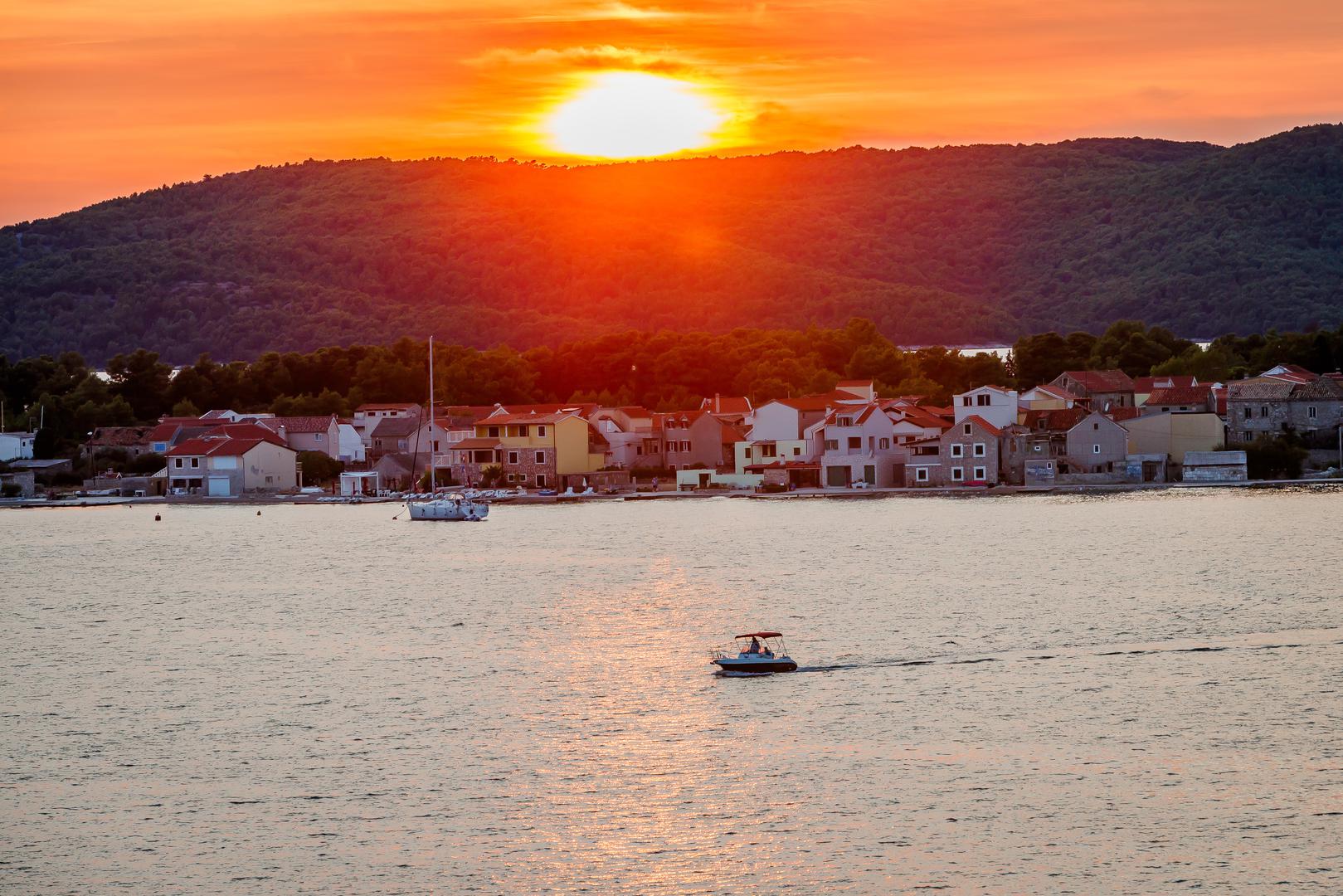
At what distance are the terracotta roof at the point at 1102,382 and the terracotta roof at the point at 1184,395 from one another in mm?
3617

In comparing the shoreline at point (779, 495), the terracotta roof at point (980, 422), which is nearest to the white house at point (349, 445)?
the shoreline at point (779, 495)

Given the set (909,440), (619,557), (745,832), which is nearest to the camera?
(745,832)

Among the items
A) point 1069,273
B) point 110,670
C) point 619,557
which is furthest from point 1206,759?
point 1069,273

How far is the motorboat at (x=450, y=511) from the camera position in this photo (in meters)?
53.3

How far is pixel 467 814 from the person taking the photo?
15.7 metres

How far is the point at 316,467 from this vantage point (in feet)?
215

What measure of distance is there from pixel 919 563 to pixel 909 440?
22.1 metres

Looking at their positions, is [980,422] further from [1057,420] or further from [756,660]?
[756,660]

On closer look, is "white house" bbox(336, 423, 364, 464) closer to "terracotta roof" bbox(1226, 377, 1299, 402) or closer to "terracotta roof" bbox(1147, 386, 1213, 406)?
"terracotta roof" bbox(1147, 386, 1213, 406)

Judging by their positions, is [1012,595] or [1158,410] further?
[1158,410]

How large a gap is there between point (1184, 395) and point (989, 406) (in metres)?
7.76

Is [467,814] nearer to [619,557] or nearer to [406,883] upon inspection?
[406,883]

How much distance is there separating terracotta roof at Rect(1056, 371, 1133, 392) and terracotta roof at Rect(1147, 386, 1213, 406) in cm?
362

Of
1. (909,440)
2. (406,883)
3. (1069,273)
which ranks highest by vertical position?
(1069,273)
